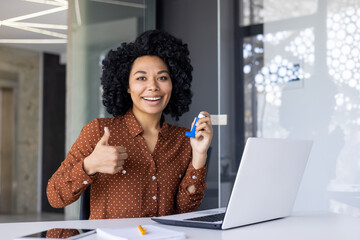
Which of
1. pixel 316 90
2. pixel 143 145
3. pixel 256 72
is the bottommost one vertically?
pixel 143 145

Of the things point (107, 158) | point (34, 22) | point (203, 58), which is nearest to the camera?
point (107, 158)

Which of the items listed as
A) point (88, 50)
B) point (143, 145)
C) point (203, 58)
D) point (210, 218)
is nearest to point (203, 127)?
point (143, 145)

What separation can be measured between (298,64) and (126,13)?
1921mm

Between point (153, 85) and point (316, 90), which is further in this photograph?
point (316, 90)

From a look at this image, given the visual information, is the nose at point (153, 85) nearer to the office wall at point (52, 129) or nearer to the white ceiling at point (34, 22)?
the white ceiling at point (34, 22)

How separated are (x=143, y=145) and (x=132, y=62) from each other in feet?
1.23

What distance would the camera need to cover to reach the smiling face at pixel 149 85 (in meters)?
1.99

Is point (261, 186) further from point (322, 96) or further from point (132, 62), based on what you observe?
point (322, 96)

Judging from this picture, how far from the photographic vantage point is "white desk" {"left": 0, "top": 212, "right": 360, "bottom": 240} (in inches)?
50.4

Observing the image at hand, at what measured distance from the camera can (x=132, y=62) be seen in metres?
2.10

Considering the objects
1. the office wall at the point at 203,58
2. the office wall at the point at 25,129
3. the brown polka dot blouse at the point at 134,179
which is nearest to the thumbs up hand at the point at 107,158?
the brown polka dot blouse at the point at 134,179

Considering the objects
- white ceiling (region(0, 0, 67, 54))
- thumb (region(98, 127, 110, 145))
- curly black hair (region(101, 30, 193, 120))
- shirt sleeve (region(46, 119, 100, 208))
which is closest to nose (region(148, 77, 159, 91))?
curly black hair (region(101, 30, 193, 120))

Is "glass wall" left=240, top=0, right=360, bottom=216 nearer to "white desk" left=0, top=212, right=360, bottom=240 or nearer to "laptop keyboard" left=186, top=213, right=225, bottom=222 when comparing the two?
"white desk" left=0, top=212, right=360, bottom=240

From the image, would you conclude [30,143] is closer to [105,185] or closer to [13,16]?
[13,16]
